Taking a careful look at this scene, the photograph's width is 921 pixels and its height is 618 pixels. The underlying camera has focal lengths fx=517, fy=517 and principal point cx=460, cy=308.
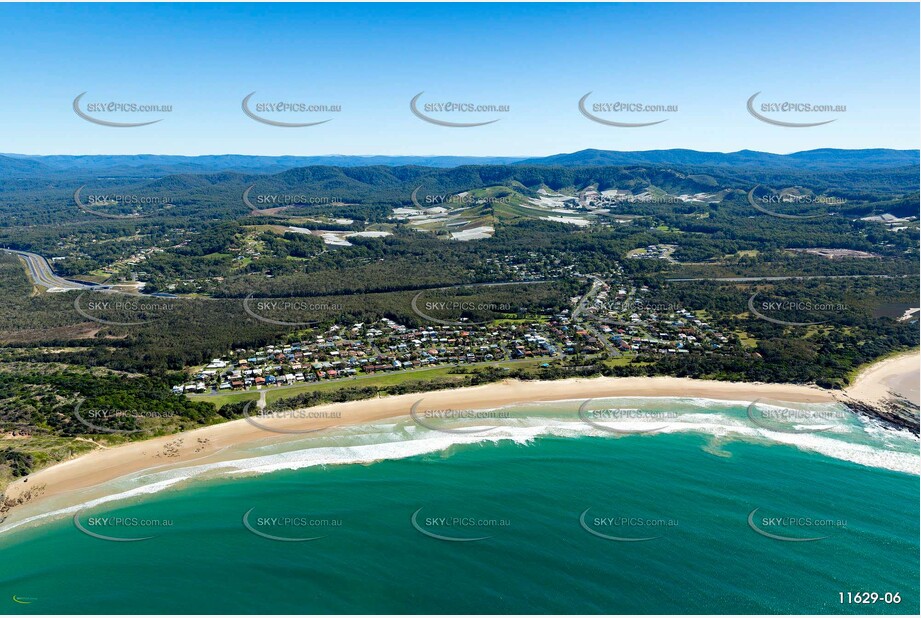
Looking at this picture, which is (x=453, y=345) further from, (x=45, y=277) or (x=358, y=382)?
(x=45, y=277)

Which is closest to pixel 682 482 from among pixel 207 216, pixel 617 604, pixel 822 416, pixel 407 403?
pixel 617 604

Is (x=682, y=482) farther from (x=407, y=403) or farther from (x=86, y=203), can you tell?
(x=86, y=203)

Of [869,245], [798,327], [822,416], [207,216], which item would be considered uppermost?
[207,216]

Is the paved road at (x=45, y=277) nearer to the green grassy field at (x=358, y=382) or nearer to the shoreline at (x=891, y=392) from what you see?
the green grassy field at (x=358, y=382)

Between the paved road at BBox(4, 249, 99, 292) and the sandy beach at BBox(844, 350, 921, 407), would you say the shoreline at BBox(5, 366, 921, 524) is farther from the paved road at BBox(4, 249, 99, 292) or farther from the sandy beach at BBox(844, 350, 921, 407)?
the paved road at BBox(4, 249, 99, 292)

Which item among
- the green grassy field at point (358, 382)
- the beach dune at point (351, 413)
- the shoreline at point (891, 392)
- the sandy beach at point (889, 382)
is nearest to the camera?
the beach dune at point (351, 413)

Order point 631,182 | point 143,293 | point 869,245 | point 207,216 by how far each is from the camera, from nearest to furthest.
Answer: point 143,293, point 869,245, point 207,216, point 631,182

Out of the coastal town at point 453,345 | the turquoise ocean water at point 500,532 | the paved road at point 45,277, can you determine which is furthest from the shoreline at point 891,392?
the paved road at point 45,277

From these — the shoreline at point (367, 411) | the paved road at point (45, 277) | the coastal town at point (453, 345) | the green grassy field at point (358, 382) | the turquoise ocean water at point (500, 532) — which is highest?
the paved road at point (45, 277)
